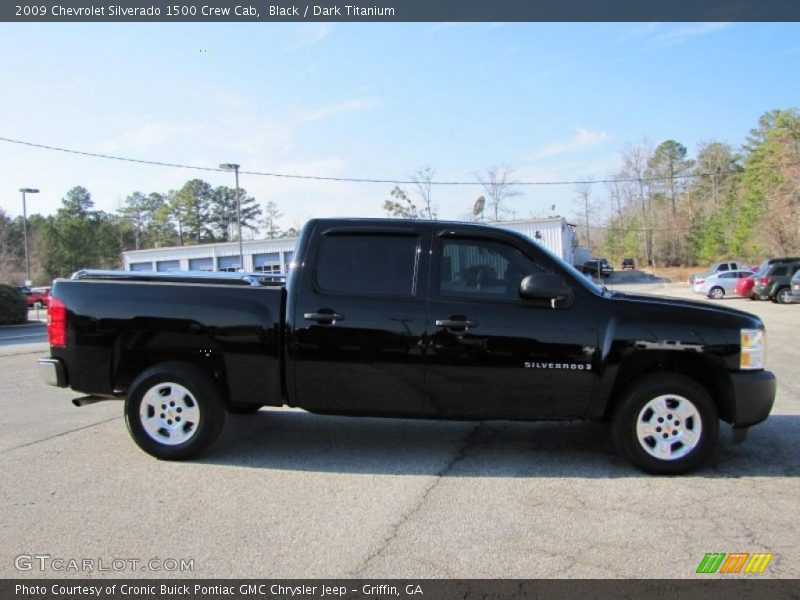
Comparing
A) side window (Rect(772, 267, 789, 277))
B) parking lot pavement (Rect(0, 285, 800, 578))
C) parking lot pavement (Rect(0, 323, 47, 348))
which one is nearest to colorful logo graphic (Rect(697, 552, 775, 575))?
parking lot pavement (Rect(0, 285, 800, 578))

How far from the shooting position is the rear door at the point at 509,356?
4.69m

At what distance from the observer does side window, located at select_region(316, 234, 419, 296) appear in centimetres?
492

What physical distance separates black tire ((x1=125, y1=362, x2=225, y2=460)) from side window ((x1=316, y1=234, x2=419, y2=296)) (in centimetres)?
132

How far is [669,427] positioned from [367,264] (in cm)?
266

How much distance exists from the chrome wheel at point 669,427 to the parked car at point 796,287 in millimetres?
22129

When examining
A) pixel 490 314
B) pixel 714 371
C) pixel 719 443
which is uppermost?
pixel 490 314

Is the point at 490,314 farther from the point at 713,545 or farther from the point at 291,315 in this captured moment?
the point at 713,545

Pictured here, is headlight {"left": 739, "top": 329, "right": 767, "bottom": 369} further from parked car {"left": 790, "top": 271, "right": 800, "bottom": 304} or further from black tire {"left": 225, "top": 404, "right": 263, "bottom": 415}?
parked car {"left": 790, "top": 271, "right": 800, "bottom": 304}

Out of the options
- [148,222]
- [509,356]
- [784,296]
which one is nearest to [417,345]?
[509,356]

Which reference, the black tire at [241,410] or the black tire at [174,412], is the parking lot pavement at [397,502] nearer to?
the black tire at [174,412]

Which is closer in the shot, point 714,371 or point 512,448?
point 714,371

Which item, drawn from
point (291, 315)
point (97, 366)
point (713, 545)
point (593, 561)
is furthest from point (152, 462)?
point (713, 545)
